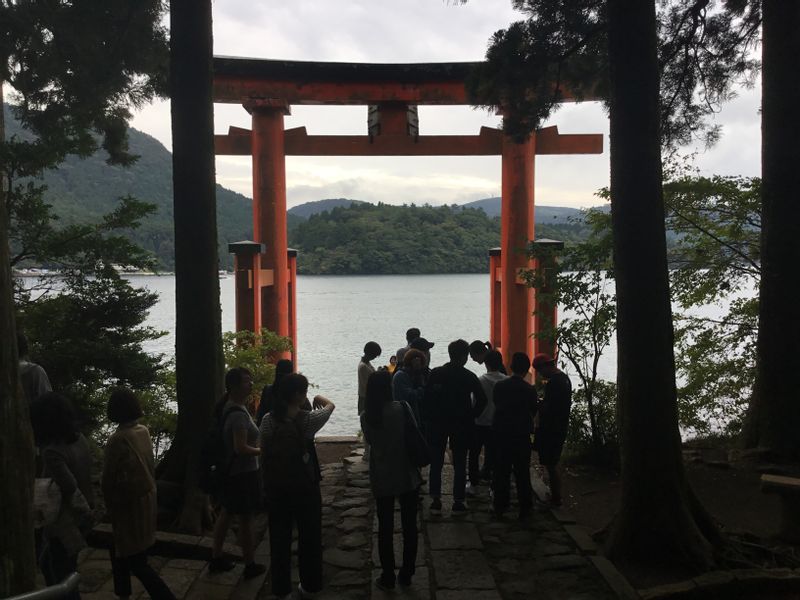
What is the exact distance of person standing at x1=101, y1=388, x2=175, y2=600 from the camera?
10.7 ft

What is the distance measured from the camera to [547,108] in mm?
6996

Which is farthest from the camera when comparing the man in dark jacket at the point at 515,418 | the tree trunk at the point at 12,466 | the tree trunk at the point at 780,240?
the tree trunk at the point at 780,240

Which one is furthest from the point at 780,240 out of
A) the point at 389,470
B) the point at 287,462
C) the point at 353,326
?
the point at 353,326

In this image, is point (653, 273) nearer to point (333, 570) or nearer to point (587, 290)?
point (587, 290)

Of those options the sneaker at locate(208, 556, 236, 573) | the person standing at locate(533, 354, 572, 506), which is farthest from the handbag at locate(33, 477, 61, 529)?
the person standing at locate(533, 354, 572, 506)

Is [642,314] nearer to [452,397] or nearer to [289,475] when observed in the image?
[452,397]

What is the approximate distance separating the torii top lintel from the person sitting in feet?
31.6

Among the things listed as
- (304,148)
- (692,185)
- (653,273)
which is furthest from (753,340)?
(304,148)

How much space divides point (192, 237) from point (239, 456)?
227cm

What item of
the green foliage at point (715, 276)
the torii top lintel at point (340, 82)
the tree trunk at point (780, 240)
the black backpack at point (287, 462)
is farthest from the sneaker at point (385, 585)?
the torii top lintel at point (340, 82)

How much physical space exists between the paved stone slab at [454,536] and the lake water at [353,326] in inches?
212

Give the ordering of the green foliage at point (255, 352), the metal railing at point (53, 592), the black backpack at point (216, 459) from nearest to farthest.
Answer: the metal railing at point (53, 592)
the black backpack at point (216, 459)
the green foliage at point (255, 352)

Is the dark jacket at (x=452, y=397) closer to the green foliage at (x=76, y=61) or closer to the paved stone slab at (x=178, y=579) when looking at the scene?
the paved stone slab at (x=178, y=579)

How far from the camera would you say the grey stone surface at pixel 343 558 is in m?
4.25
